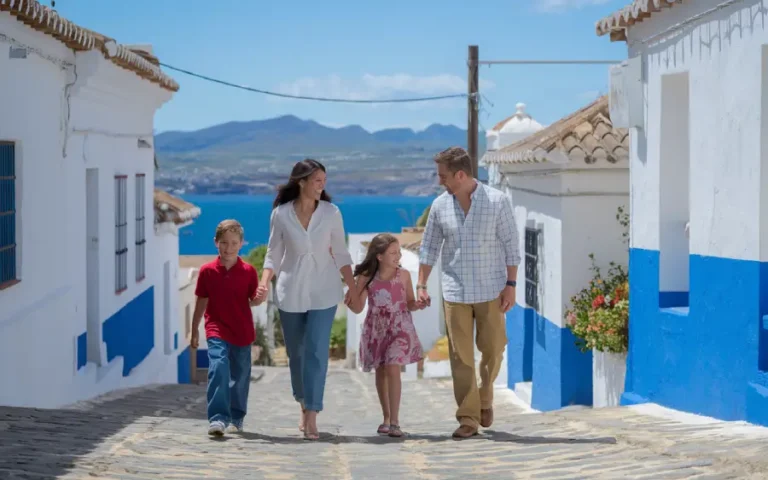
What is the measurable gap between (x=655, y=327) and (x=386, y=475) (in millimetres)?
3810

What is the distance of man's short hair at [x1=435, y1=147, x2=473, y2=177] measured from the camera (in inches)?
295

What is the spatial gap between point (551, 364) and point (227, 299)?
7.07m

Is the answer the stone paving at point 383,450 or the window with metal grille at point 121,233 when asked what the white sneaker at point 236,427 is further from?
the window with metal grille at point 121,233

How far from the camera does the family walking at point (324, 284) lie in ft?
24.6

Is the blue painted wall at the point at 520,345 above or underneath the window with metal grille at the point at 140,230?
underneath

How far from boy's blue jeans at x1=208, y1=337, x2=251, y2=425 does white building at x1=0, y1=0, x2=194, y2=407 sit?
2618 mm

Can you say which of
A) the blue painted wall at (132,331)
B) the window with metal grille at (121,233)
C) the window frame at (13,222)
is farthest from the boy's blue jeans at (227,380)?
the window with metal grille at (121,233)

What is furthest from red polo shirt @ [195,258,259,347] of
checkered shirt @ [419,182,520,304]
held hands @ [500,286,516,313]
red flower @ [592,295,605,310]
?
red flower @ [592,295,605,310]

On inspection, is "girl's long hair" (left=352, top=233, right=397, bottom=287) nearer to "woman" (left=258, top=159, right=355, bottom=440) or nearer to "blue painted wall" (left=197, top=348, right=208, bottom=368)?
"woman" (left=258, top=159, right=355, bottom=440)

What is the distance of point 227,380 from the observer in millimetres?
7684

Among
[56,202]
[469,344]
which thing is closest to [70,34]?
[56,202]

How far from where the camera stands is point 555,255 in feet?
43.8

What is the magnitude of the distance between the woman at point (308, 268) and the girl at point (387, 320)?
10.3 inches

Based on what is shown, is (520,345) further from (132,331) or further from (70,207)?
(70,207)
